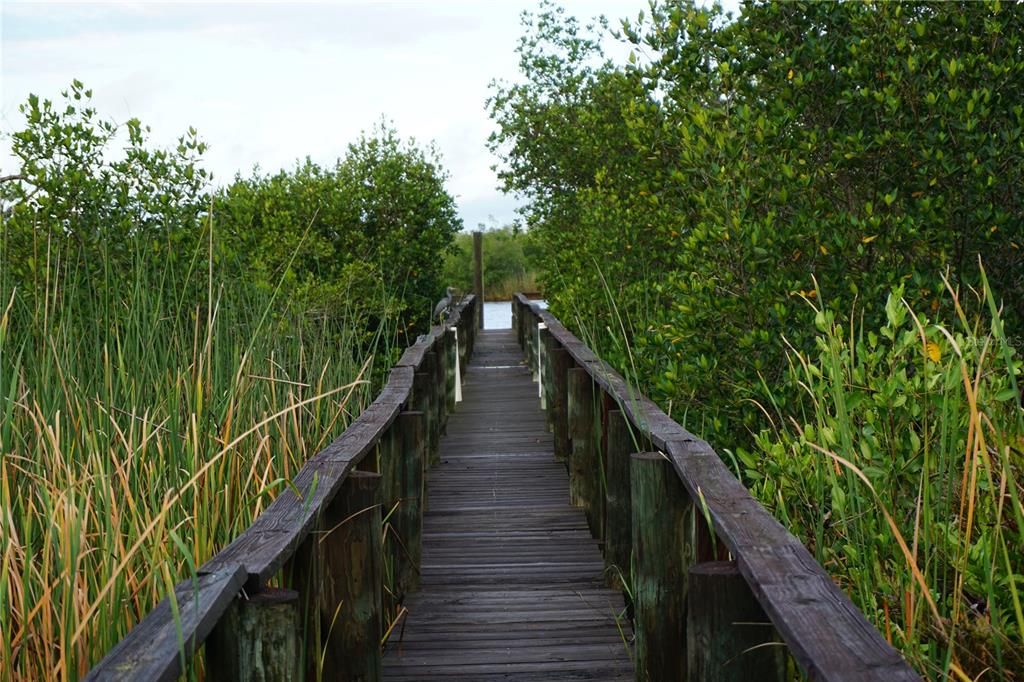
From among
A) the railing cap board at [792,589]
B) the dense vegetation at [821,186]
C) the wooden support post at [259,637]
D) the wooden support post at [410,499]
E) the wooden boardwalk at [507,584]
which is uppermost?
the dense vegetation at [821,186]

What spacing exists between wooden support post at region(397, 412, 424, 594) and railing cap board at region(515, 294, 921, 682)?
74.8 inches

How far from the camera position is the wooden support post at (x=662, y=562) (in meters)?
3.12

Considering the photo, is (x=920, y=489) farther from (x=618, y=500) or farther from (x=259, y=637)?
(x=618, y=500)

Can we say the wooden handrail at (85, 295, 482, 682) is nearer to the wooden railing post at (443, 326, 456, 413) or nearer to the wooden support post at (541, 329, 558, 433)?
the wooden support post at (541, 329, 558, 433)

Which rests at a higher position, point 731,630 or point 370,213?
point 370,213

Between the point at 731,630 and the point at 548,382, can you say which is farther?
the point at 548,382

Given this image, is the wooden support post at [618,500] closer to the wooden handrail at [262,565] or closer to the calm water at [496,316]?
the wooden handrail at [262,565]

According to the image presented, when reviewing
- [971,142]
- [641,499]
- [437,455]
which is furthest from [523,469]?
[641,499]

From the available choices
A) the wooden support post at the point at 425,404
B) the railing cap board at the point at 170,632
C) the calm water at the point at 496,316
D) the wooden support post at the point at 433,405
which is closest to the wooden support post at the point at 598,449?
the wooden support post at the point at 425,404

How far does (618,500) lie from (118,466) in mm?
2372

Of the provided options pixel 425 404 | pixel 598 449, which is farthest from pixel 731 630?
pixel 425 404

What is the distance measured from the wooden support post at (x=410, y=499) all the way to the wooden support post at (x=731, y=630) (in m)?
2.48

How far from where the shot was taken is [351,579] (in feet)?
10.0

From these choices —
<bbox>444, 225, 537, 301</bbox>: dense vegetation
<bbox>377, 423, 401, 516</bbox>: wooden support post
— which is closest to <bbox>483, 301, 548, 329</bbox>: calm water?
<bbox>444, 225, 537, 301</bbox>: dense vegetation
